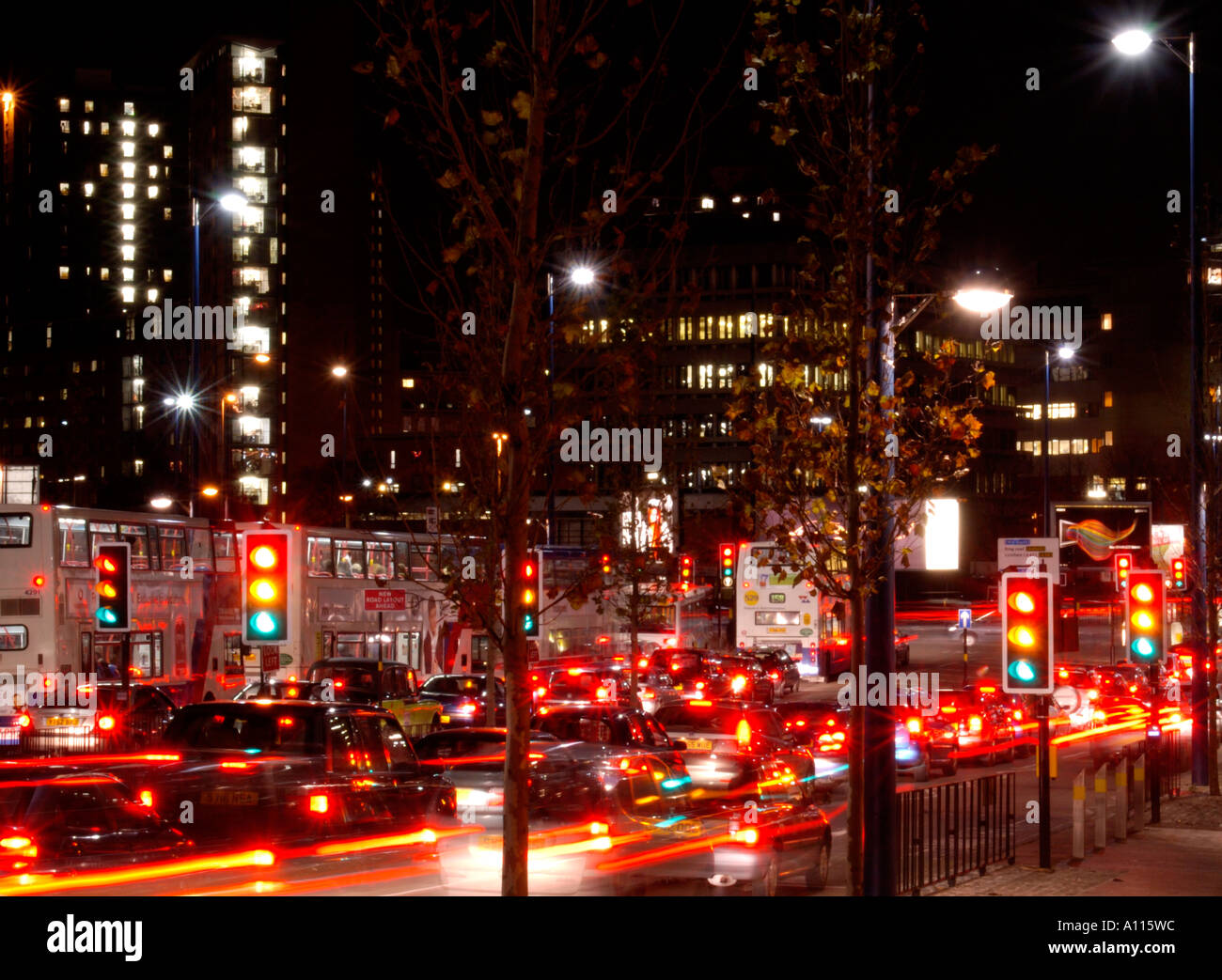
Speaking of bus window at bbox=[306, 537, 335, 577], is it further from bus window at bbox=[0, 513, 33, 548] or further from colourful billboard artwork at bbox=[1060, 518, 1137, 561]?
colourful billboard artwork at bbox=[1060, 518, 1137, 561]

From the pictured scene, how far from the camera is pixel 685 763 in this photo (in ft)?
55.3

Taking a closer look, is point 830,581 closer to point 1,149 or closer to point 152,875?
point 152,875

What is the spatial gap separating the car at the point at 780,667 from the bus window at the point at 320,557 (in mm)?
16798

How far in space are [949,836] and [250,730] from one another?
7.02 metres

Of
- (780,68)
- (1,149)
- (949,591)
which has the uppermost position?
(1,149)

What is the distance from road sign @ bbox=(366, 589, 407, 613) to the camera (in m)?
41.5

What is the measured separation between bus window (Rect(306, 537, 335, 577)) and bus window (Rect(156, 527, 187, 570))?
13.1ft

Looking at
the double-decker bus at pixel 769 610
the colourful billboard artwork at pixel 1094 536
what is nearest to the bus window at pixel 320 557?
the double-decker bus at pixel 769 610

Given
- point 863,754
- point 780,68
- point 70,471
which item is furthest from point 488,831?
point 70,471

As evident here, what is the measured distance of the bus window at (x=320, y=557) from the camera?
38594 mm

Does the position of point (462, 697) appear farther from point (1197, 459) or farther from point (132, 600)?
point (1197, 459)

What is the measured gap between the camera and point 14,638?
99.5 feet

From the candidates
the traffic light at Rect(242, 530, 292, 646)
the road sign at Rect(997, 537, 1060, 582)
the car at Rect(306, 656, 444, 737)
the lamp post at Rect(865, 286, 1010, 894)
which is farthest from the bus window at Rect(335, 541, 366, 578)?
the lamp post at Rect(865, 286, 1010, 894)
